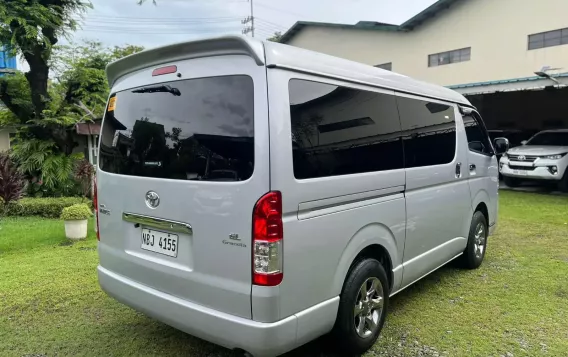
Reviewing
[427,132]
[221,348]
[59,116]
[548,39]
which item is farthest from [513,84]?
[59,116]

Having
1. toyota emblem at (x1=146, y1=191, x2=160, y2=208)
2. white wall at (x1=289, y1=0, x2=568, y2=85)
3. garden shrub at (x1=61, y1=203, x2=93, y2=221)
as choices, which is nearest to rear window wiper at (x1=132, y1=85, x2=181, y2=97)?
toyota emblem at (x1=146, y1=191, x2=160, y2=208)

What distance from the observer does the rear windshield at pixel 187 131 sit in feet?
7.25

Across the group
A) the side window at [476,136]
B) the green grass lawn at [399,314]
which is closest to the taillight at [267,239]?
the green grass lawn at [399,314]

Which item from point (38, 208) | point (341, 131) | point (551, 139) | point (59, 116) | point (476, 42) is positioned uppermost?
point (476, 42)

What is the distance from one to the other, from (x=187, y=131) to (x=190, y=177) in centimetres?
27

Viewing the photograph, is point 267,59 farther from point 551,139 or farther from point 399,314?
point 551,139

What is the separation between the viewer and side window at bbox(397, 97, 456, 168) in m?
3.28

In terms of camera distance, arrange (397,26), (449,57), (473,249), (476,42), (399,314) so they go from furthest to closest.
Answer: (397,26), (449,57), (476,42), (473,249), (399,314)

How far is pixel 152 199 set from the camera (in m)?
2.53

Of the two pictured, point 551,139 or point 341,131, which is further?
point 551,139

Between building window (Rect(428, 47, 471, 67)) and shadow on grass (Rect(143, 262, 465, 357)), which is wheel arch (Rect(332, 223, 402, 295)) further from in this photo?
building window (Rect(428, 47, 471, 67))

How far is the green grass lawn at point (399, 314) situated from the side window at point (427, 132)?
1.31 m

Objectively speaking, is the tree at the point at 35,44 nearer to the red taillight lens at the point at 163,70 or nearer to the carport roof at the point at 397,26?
the red taillight lens at the point at 163,70

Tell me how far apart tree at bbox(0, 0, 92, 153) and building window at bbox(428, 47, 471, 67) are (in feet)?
46.5
